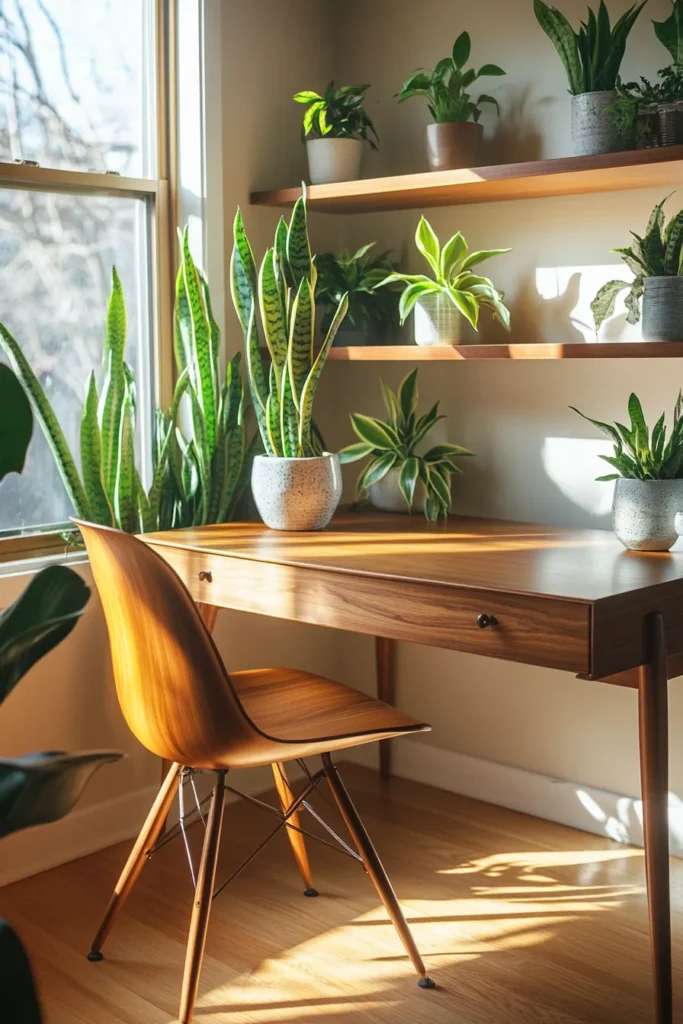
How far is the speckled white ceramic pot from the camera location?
2.65 meters

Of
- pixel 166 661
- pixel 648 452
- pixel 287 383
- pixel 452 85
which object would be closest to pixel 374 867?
pixel 166 661

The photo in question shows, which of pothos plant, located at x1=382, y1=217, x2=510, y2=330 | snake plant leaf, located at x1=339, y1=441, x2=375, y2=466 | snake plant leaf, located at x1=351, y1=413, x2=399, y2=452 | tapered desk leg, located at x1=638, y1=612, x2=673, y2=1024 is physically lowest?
tapered desk leg, located at x1=638, y1=612, x2=673, y2=1024

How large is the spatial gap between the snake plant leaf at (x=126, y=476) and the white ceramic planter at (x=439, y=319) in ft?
2.43

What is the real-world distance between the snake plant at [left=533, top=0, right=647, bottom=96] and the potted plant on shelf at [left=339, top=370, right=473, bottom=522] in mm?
789

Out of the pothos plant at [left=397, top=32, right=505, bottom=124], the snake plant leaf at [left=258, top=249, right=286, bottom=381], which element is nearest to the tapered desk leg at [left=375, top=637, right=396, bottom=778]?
the snake plant leaf at [left=258, top=249, right=286, bottom=381]

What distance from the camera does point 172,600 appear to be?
77.0 inches

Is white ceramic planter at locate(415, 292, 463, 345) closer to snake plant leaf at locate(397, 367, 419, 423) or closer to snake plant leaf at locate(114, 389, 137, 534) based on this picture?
snake plant leaf at locate(397, 367, 419, 423)

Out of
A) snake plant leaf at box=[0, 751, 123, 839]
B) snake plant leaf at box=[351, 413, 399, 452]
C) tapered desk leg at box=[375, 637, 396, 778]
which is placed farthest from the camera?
tapered desk leg at box=[375, 637, 396, 778]

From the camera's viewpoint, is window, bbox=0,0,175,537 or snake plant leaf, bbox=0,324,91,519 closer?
snake plant leaf, bbox=0,324,91,519

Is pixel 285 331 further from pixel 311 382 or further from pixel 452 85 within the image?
pixel 452 85

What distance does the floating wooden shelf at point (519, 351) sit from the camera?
244cm

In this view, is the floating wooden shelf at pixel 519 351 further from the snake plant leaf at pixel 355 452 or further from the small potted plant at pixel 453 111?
the small potted plant at pixel 453 111

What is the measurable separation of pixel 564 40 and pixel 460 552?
116 cm

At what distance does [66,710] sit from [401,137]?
1.74 metres
